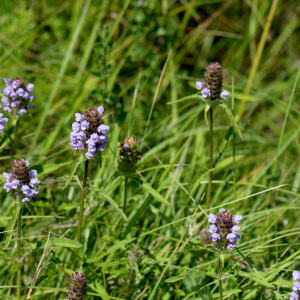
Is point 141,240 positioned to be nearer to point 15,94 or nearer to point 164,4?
point 15,94

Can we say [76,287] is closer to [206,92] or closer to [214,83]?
[206,92]

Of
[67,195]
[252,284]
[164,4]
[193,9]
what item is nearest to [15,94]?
[67,195]

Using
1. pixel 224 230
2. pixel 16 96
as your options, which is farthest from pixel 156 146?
pixel 224 230

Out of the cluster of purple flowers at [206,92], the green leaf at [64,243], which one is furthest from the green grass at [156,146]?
the cluster of purple flowers at [206,92]

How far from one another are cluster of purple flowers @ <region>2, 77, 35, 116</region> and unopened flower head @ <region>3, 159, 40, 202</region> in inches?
38.5

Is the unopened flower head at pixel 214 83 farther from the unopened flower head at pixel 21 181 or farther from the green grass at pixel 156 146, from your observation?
the unopened flower head at pixel 21 181

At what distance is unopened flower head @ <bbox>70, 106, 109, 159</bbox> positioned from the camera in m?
2.38

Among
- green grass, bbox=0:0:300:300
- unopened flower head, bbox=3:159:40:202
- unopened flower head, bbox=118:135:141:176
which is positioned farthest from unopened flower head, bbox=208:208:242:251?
unopened flower head, bbox=3:159:40:202

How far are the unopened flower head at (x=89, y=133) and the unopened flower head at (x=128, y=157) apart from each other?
268 millimetres

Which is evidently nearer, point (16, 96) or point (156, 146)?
point (16, 96)

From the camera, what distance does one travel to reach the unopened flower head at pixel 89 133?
2383mm

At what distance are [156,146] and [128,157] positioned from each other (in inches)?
61.8

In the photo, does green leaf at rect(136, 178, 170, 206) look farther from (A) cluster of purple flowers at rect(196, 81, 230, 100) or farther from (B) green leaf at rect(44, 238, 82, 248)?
(A) cluster of purple flowers at rect(196, 81, 230, 100)

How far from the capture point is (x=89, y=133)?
244 centimetres
